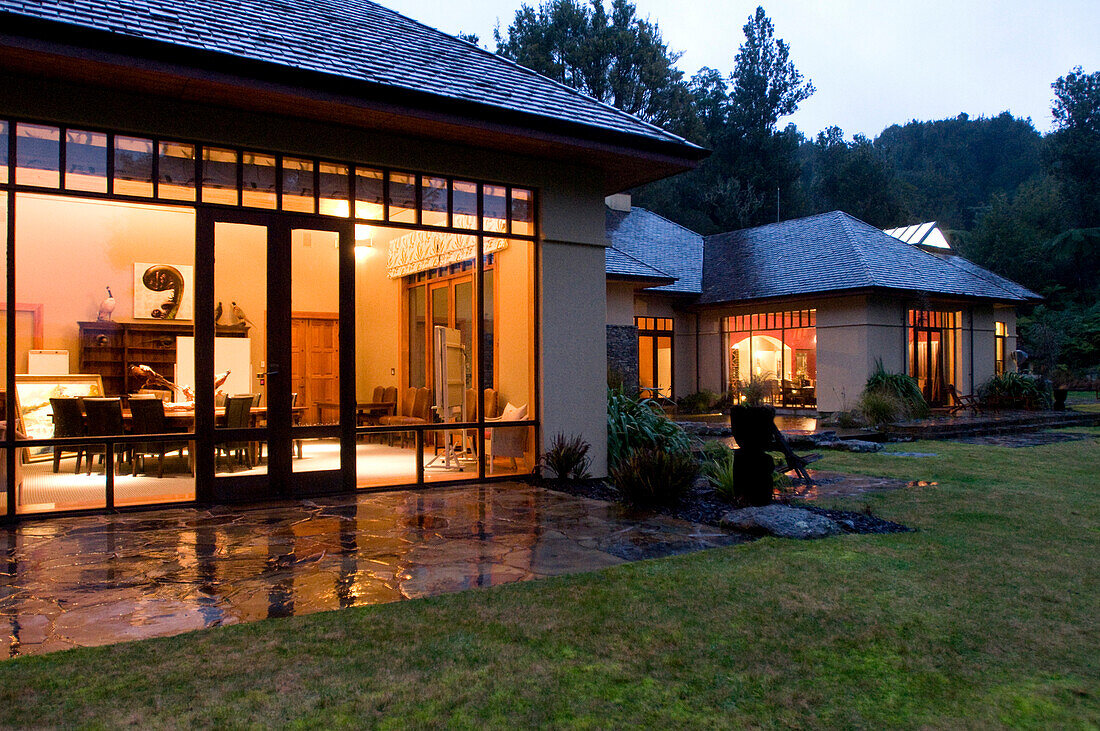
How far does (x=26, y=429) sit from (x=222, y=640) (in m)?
4.15

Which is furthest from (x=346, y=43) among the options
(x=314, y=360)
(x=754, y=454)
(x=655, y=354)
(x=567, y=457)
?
(x=655, y=354)

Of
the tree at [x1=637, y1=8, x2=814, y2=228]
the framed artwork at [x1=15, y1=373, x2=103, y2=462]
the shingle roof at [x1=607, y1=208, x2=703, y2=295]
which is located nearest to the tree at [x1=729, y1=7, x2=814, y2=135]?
the tree at [x1=637, y1=8, x2=814, y2=228]

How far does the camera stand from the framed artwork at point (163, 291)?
7.20 m

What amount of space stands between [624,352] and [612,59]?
70.2 ft

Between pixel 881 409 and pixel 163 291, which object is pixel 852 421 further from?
pixel 163 291

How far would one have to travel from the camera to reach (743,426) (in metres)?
6.79

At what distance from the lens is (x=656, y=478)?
688 cm

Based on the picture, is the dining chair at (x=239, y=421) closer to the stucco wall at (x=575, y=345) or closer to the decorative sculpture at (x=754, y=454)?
the stucco wall at (x=575, y=345)

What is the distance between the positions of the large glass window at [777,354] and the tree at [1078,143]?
3384 centimetres

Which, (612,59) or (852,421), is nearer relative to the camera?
(852,421)

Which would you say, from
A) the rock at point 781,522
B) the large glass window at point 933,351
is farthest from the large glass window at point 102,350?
the large glass window at point 933,351

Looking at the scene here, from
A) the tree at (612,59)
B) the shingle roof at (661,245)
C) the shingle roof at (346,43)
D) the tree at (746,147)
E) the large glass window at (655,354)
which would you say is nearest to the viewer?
the shingle roof at (346,43)

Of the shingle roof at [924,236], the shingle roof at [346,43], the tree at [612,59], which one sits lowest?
the shingle roof at [346,43]

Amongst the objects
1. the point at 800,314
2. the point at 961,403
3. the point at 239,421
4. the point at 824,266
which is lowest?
the point at 961,403
